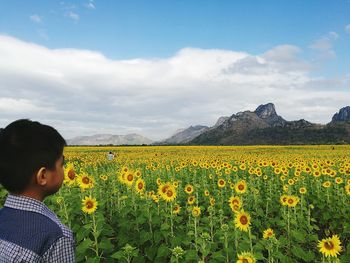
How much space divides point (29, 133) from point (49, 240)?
68 cm

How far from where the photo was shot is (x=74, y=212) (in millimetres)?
6984

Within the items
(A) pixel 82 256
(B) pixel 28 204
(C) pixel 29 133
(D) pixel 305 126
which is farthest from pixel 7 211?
(D) pixel 305 126

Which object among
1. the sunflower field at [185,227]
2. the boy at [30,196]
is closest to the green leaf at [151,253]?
the sunflower field at [185,227]

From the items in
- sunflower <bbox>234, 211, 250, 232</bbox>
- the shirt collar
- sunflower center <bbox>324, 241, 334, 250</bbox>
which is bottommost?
sunflower center <bbox>324, 241, 334, 250</bbox>

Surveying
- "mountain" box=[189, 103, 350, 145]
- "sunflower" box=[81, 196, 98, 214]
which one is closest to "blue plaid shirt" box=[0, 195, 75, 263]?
"sunflower" box=[81, 196, 98, 214]

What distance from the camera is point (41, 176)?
2.71 metres

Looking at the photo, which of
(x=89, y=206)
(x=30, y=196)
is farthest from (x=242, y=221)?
(x=30, y=196)

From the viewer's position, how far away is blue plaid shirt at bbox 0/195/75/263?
2.56 meters

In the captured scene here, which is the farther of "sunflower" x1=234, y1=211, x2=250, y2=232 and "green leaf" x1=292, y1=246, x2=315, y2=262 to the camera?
"green leaf" x1=292, y1=246, x2=315, y2=262

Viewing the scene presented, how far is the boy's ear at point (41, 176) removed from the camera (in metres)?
2.69

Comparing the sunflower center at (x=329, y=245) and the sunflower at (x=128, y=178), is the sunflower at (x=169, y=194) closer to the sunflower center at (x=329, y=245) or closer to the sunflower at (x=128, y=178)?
the sunflower at (x=128, y=178)

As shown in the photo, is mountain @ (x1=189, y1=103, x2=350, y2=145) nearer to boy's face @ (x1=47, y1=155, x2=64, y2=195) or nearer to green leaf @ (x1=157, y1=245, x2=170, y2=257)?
green leaf @ (x1=157, y1=245, x2=170, y2=257)

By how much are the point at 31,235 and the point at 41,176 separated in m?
0.38

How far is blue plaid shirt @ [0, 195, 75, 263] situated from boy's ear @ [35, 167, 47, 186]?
0.42 feet
